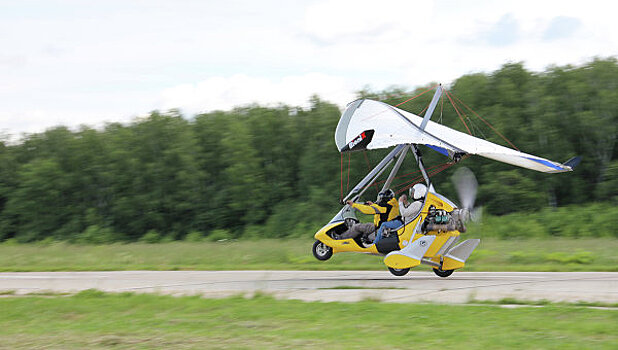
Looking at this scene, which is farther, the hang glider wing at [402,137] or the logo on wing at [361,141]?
the logo on wing at [361,141]

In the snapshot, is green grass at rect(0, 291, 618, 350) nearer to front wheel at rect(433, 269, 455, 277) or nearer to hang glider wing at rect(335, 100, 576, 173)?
front wheel at rect(433, 269, 455, 277)

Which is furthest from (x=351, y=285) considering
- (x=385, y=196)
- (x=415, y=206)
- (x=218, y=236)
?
(x=218, y=236)

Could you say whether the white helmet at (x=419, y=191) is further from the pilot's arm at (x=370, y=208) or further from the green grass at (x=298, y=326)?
the green grass at (x=298, y=326)

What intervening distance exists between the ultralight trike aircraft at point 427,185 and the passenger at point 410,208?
0.10 m

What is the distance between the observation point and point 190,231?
109 feet

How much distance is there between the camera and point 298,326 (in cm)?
879

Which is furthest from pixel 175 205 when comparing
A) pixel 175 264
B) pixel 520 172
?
pixel 520 172

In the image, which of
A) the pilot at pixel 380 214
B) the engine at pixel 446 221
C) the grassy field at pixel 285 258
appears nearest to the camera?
the engine at pixel 446 221

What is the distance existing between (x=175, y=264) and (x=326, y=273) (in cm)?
566

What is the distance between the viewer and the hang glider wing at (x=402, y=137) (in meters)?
12.9

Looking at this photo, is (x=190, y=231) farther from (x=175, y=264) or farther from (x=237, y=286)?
(x=237, y=286)

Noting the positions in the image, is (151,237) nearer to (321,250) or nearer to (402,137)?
(321,250)

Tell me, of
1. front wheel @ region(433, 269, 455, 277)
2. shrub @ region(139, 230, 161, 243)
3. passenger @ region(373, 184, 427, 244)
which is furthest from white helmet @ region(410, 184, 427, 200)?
shrub @ region(139, 230, 161, 243)

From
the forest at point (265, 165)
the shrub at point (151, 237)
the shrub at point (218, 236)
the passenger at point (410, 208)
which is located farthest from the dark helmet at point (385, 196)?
the shrub at point (151, 237)
